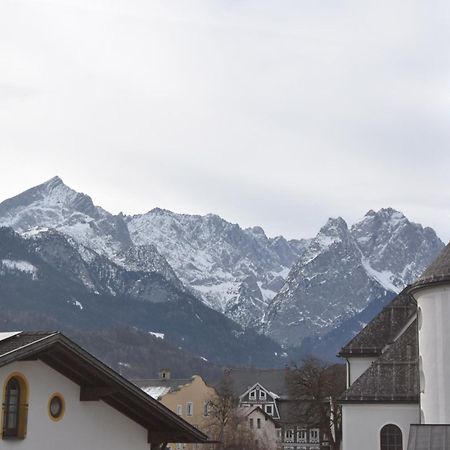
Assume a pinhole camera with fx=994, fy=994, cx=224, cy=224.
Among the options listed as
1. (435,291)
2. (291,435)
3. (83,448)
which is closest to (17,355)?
(83,448)

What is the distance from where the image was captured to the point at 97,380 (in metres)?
18.9

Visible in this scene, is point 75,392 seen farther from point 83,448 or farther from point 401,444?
point 401,444

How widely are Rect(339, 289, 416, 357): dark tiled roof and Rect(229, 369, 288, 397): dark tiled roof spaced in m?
102

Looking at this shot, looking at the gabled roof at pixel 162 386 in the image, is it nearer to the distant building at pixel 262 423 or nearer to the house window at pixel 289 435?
the distant building at pixel 262 423

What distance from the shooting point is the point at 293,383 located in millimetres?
88562

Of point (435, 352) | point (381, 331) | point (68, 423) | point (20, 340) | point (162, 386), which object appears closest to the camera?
point (20, 340)

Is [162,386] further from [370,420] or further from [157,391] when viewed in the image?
[370,420]

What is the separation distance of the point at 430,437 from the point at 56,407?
15.8 m

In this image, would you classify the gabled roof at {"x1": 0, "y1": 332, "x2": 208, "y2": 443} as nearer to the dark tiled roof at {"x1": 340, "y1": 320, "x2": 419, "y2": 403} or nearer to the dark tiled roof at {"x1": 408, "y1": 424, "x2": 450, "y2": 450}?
the dark tiled roof at {"x1": 408, "y1": 424, "x2": 450, "y2": 450}

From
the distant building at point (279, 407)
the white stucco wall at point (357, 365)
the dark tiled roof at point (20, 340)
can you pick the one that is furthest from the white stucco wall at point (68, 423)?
the distant building at point (279, 407)

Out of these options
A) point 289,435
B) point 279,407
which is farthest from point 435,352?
point 279,407

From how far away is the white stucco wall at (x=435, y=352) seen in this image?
39188 mm

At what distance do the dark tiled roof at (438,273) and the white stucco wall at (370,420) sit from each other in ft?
18.2

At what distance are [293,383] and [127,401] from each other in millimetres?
70277
